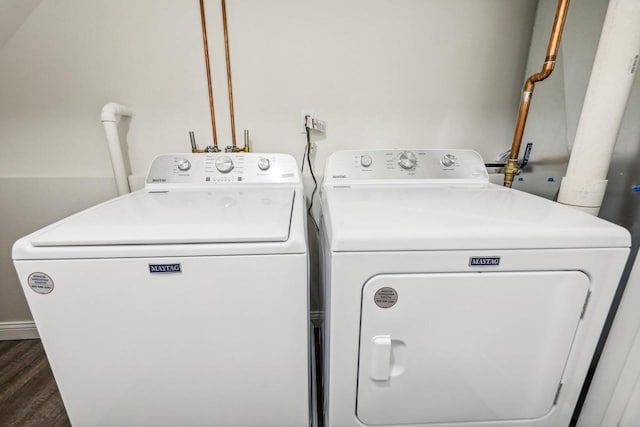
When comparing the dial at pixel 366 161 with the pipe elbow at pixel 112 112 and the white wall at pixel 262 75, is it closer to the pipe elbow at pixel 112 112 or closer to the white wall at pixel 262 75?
the white wall at pixel 262 75

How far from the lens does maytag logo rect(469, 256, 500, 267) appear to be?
71 centimetres

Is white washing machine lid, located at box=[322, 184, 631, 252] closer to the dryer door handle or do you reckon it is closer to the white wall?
the dryer door handle

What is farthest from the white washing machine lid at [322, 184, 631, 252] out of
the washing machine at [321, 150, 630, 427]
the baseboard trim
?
the baseboard trim

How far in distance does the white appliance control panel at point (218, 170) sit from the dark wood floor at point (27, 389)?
111 centimetres

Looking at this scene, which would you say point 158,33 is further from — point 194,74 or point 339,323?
point 339,323

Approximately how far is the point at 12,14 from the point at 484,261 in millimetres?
2213

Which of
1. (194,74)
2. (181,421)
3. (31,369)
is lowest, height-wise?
(31,369)

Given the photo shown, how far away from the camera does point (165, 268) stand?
71cm

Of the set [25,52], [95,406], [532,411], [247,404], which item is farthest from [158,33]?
[532,411]

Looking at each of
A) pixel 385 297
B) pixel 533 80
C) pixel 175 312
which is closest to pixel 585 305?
pixel 385 297

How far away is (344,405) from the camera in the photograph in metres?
0.85

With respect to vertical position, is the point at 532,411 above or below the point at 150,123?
below

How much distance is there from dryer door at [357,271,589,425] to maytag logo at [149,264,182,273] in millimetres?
487

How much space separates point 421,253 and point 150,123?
5.14ft
